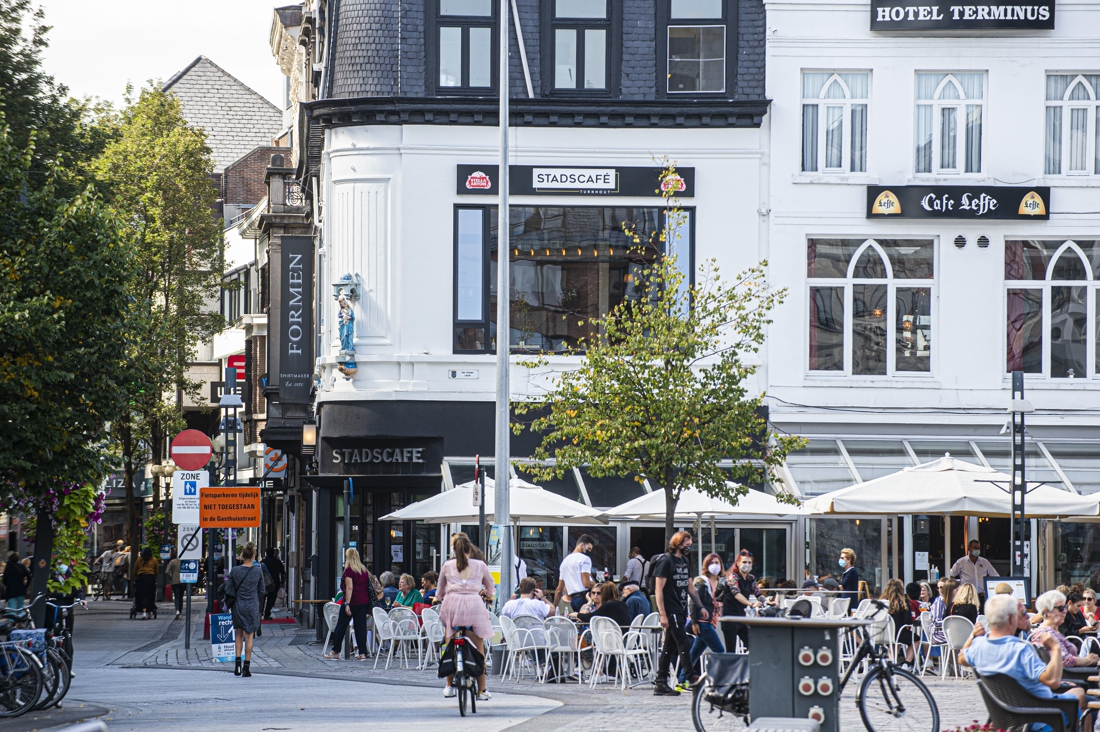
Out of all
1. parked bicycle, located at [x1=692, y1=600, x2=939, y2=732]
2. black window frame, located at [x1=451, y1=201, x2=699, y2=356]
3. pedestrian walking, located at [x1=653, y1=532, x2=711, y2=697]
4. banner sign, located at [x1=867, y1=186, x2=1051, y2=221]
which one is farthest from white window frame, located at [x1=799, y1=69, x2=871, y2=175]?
parked bicycle, located at [x1=692, y1=600, x2=939, y2=732]

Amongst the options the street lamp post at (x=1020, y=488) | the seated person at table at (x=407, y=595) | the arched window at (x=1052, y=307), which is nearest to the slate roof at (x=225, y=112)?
the arched window at (x=1052, y=307)

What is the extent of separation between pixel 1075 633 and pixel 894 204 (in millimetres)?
11392

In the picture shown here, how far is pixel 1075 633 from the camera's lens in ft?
57.7

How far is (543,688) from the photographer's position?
17.8 metres

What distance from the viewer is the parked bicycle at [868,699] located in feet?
40.0

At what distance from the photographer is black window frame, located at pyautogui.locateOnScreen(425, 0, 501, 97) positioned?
27.4 meters

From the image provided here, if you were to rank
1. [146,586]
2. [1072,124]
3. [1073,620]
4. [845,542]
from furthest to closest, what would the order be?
[146,586] → [1072,124] → [845,542] → [1073,620]

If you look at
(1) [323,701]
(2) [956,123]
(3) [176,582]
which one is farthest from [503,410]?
(3) [176,582]

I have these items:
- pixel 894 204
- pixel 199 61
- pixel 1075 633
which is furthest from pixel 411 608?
pixel 199 61

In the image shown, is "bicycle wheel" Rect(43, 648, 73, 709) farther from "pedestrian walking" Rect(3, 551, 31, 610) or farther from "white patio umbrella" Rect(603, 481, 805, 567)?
"white patio umbrella" Rect(603, 481, 805, 567)

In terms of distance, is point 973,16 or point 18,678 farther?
point 973,16

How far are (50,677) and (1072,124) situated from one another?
20478 millimetres

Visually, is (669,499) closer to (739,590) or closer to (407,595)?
(407,595)

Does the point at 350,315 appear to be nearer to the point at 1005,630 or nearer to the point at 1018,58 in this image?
the point at 1018,58
